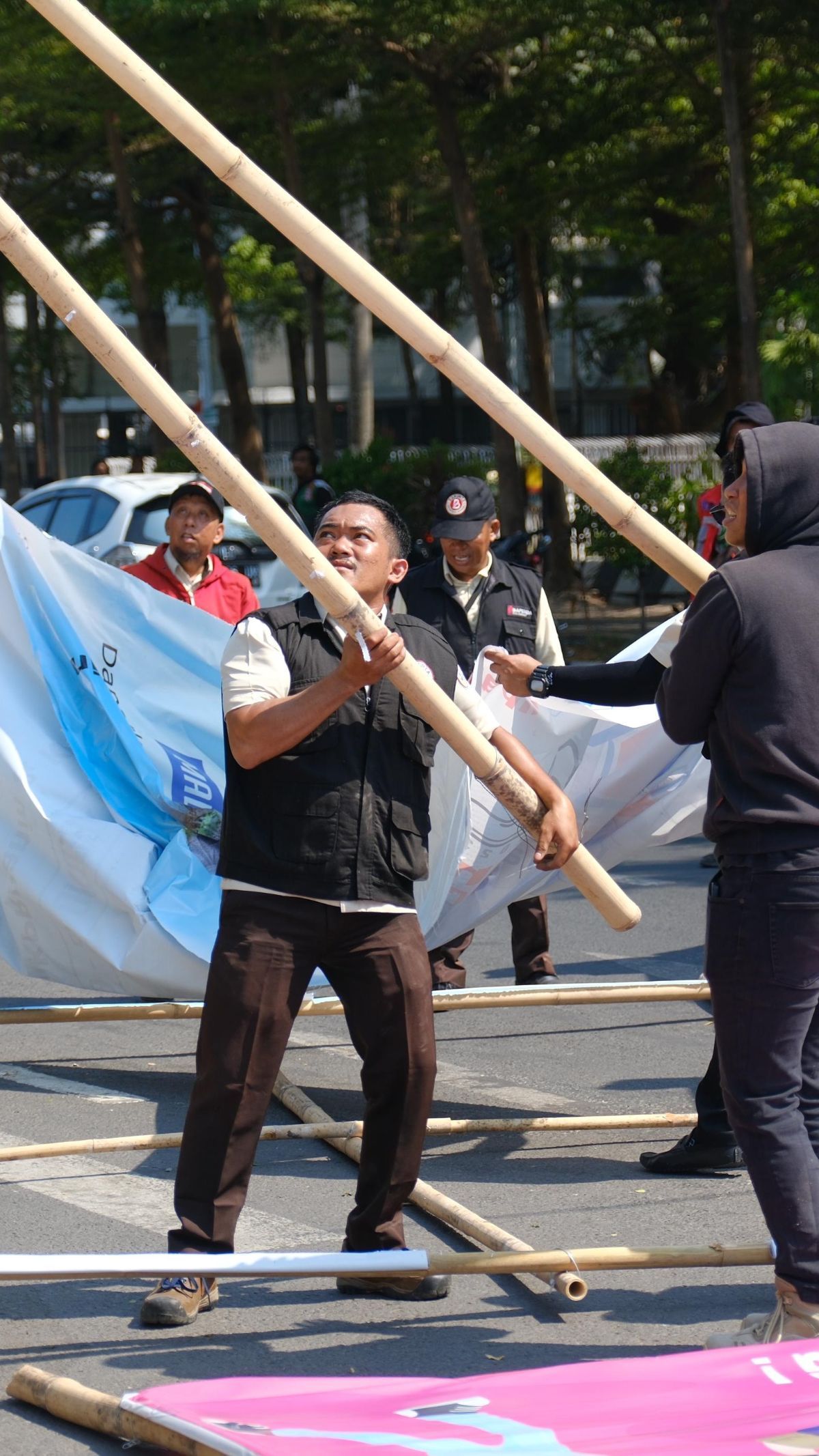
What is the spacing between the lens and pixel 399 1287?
14.7 ft

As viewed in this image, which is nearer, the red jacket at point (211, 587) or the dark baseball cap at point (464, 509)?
the dark baseball cap at point (464, 509)

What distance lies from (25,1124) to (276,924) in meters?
2.15

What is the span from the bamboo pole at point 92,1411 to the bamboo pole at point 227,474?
5.03ft

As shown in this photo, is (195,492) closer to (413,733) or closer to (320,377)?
(413,733)

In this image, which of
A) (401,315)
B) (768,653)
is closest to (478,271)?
(401,315)

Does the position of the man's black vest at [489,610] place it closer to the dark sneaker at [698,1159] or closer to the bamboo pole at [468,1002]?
the bamboo pole at [468,1002]

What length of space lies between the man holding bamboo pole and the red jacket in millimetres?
3334

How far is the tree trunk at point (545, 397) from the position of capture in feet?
78.5

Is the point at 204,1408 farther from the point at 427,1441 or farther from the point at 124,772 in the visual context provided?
the point at 124,772

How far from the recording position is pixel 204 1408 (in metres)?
3.32

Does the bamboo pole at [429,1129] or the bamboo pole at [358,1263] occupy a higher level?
the bamboo pole at [358,1263]

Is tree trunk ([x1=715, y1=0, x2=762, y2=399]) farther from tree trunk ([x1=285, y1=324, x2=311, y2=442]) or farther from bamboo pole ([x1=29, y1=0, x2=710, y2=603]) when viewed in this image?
tree trunk ([x1=285, y1=324, x2=311, y2=442])

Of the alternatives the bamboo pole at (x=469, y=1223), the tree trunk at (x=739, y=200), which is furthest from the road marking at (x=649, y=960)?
the tree trunk at (x=739, y=200)

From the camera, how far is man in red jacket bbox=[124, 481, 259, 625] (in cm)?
770
